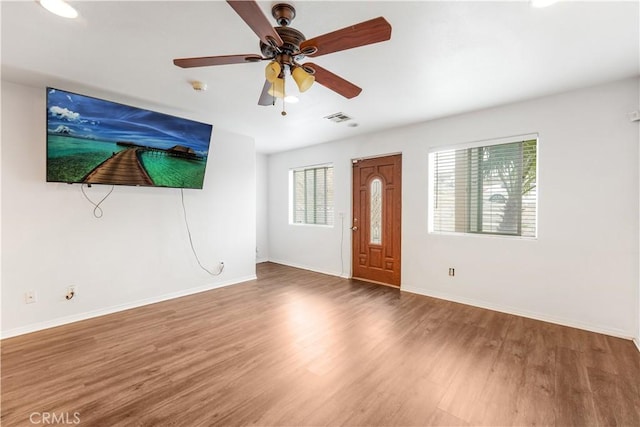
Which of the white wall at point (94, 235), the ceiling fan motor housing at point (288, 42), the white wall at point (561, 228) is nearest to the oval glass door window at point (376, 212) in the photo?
the white wall at point (561, 228)

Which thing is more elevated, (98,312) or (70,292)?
(70,292)

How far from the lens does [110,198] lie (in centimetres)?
341

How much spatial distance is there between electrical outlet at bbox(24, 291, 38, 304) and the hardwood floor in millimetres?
398

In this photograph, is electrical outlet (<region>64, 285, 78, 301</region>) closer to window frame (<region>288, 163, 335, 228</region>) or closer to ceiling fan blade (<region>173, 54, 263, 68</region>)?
ceiling fan blade (<region>173, 54, 263, 68</region>)

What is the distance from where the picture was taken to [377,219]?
4.75 metres

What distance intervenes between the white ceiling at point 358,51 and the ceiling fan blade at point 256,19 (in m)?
0.33

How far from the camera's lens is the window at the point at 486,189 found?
3.35 meters

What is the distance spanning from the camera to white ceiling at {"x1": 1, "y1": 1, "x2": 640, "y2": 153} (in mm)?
1788

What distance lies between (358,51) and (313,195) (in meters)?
3.78

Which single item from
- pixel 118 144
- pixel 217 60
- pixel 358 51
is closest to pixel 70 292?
pixel 118 144

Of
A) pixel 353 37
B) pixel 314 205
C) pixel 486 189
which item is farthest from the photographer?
pixel 314 205

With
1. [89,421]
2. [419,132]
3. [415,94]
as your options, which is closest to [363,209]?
[419,132]

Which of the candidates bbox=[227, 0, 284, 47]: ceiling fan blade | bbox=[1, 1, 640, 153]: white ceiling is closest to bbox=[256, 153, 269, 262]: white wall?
bbox=[1, 1, 640, 153]: white ceiling

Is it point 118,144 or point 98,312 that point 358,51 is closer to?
point 118,144
